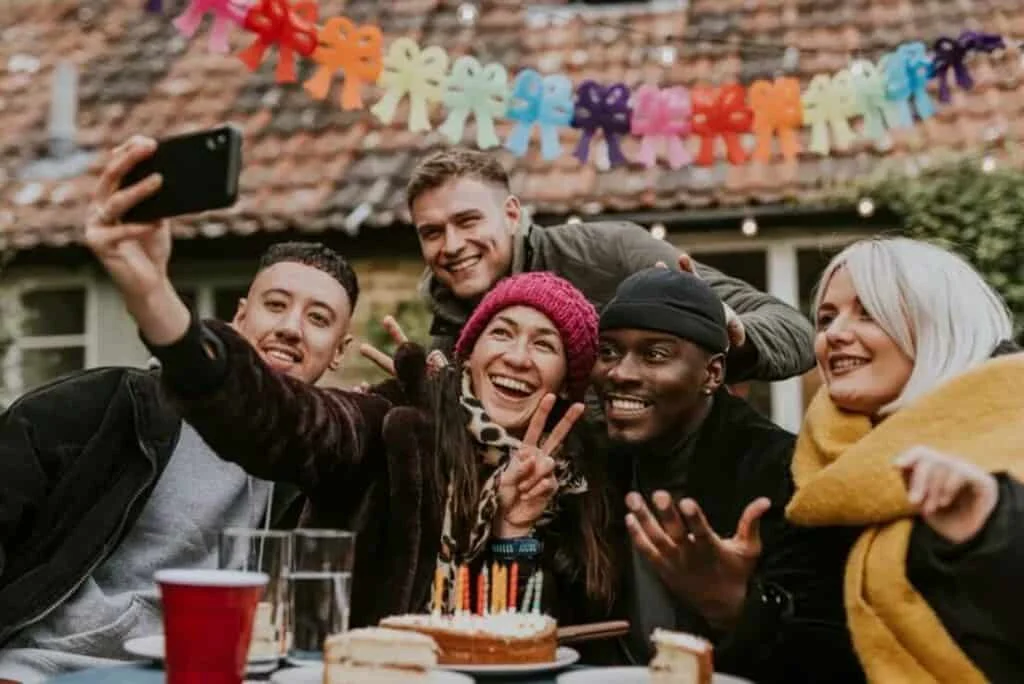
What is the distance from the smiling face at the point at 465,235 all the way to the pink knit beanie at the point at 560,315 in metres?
0.70

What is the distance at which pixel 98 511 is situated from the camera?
119 inches

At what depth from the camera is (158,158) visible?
7.16 ft

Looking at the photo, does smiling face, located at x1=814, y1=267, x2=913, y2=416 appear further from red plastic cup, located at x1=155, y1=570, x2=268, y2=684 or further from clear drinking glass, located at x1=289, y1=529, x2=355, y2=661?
red plastic cup, located at x1=155, y1=570, x2=268, y2=684

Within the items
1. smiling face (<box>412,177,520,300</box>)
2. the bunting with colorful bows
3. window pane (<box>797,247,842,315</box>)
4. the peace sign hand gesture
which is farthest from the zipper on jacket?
window pane (<box>797,247,842,315</box>)

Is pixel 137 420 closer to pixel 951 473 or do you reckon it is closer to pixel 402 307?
pixel 951 473

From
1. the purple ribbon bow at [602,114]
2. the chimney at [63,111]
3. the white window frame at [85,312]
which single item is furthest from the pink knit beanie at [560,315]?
the chimney at [63,111]

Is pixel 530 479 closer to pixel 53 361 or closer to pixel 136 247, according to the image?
pixel 136 247

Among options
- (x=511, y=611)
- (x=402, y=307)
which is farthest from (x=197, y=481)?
(x=402, y=307)

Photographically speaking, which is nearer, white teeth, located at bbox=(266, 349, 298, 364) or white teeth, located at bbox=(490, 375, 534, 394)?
white teeth, located at bbox=(490, 375, 534, 394)

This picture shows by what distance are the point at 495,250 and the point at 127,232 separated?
185cm

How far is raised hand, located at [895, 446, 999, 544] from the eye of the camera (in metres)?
2.03

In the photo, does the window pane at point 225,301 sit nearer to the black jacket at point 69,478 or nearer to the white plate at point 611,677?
the black jacket at point 69,478

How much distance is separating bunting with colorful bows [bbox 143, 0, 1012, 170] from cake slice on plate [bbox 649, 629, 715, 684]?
134 inches

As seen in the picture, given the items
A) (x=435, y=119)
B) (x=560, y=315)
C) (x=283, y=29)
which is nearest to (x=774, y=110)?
(x=283, y=29)
